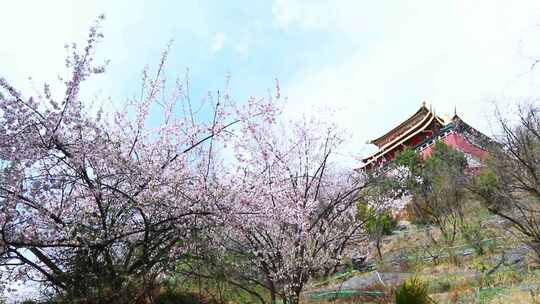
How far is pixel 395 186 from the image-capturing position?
1596 cm

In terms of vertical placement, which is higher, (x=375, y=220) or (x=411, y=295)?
(x=375, y=220)

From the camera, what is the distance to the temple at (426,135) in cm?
2464

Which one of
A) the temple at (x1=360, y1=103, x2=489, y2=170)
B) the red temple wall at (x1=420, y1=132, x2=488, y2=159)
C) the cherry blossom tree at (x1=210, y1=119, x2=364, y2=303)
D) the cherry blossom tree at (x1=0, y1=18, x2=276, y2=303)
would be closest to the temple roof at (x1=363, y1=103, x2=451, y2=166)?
the temple at (x1=360, y1=103, x2=489, y2=170)

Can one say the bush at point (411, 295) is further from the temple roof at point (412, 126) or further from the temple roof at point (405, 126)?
the temple roof at point (405, 126)

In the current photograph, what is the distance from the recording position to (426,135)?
1196 inches

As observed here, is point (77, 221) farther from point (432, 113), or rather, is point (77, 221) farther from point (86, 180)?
point (432, 113)

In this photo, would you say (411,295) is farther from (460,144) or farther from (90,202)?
(460,144)

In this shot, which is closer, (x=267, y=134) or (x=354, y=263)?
(x=267, y=134)

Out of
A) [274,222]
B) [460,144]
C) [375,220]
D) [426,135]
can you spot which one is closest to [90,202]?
[274,222]

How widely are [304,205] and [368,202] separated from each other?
5.39 meters

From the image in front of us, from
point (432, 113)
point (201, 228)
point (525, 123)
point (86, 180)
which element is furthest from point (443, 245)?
point (432, 113)

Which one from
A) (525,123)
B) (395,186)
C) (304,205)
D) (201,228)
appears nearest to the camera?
(201,228)

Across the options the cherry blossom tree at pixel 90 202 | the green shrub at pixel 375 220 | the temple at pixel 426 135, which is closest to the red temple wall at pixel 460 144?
the temple at pixel 426 135

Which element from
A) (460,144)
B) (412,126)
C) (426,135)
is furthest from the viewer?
(412,126)
